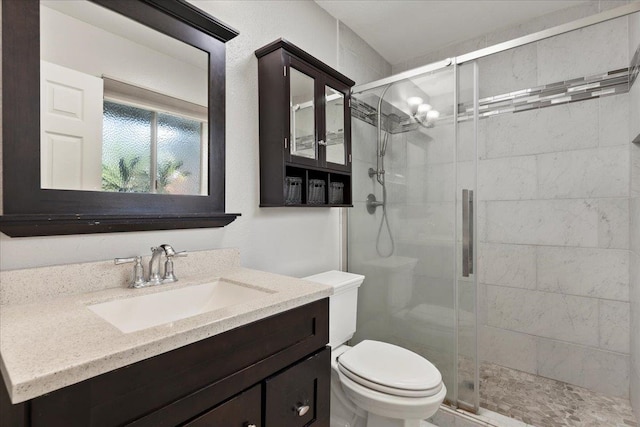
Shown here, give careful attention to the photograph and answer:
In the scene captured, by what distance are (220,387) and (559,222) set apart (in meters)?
2.39

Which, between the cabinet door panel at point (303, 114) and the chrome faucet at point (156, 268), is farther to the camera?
the cabinet door panel at point (303, 114)

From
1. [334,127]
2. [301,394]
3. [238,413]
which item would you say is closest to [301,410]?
[301,394]

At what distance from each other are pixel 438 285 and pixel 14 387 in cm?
179

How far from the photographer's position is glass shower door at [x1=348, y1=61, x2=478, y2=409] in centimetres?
176

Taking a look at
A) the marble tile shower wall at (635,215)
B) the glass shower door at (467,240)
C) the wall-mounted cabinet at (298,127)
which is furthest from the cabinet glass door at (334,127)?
the marble tile shower wall at (635,215)

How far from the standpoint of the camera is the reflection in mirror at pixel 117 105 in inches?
39.0

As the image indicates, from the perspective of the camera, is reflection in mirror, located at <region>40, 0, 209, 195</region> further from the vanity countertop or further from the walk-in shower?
the walk-in shower

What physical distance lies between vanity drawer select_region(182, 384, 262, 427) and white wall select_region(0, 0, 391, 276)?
62cm

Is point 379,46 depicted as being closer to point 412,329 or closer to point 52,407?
point 412,329

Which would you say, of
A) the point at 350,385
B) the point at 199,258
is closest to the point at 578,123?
the point at 350,385

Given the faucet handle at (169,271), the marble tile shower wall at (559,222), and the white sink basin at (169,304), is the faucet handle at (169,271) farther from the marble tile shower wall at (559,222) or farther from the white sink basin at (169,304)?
the marble tile shower wall at (559,222)

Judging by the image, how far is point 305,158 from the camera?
5.41ft

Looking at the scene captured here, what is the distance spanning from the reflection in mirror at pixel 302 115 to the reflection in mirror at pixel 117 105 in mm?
429

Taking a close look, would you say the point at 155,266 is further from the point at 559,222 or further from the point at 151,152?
the point at 559,222
